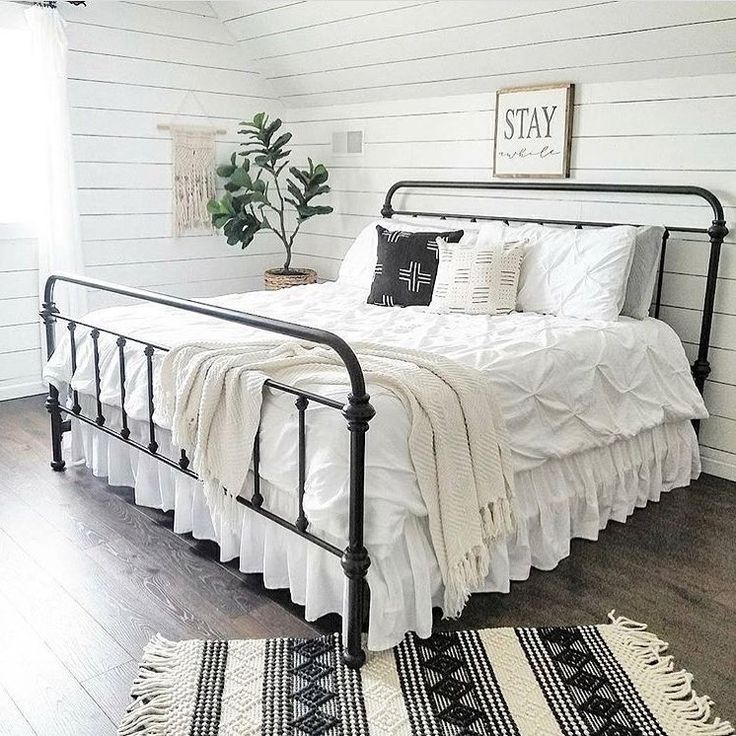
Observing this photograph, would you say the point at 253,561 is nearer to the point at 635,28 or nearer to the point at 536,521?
the point at 536,521

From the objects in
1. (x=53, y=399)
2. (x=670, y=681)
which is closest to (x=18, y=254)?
(x=53, y=399)

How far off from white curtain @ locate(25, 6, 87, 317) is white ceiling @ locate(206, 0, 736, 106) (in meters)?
0.99

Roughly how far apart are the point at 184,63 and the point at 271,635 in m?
3.60

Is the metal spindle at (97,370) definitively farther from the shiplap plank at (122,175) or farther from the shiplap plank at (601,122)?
the shiplap plank at (601,122)

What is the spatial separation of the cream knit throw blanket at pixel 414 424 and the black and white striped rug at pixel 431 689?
225mm

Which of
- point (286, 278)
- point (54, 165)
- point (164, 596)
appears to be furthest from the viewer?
point (286, 278)

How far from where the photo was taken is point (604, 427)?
2.83 metres

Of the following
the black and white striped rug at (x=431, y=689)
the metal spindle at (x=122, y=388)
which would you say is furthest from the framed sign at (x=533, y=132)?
the black and white striped rug at (x=431, y=689)

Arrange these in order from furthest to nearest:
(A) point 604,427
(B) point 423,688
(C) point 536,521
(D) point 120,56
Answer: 1. (D) point 120,56
2. (A) point 604,427
3. (C) point 536,521
4. (B) point 423,688

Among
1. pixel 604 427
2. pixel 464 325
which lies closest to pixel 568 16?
pixel 464 325

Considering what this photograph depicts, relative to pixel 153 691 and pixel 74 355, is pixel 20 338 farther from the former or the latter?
pixel 153 691

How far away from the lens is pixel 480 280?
340cm

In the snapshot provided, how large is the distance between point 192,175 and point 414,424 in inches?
128

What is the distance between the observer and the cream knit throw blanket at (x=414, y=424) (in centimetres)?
217
